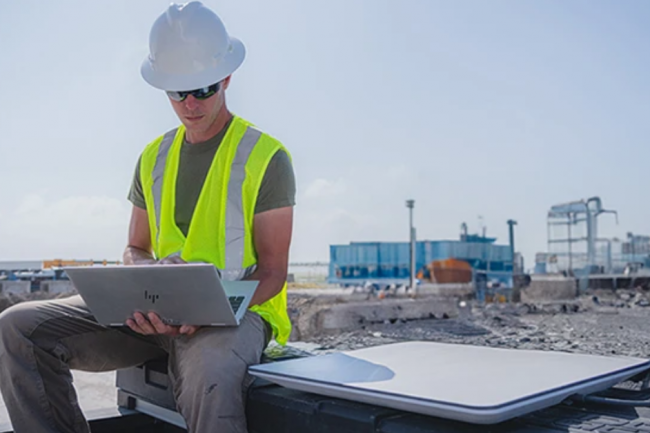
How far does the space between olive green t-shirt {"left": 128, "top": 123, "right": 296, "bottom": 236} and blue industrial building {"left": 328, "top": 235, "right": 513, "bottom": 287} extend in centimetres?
3566

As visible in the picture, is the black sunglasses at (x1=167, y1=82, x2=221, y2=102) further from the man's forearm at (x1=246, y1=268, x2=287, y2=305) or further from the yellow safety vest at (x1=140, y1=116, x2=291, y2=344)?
the man's forearm at (x1=246, y1=268, x2=287, y2=305)

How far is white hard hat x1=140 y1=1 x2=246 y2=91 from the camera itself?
2057 millimetres

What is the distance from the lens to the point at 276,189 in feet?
6.61

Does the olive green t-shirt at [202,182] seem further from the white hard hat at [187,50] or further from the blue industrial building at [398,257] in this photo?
the blue industrial building at [398,257]

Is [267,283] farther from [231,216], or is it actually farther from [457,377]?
[457,377]

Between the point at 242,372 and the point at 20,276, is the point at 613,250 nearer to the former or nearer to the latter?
the point at 20,276

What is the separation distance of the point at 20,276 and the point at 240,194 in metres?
11.2

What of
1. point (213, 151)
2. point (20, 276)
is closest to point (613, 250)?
point (20, 276)

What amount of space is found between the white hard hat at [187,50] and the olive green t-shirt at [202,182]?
9.1 inches

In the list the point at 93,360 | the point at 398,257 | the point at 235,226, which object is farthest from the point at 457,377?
the point at 398,257

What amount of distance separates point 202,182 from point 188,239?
0.20 m

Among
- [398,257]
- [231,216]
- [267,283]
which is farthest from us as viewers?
[398,257]

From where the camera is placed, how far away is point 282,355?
194 centimetres

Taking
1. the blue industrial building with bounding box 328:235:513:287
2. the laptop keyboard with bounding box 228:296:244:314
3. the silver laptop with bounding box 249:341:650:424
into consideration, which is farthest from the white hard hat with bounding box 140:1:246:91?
the blue industrial building with bounding box 328:235:513:287
